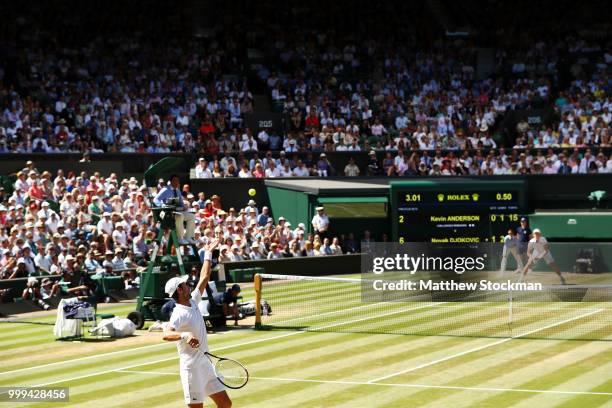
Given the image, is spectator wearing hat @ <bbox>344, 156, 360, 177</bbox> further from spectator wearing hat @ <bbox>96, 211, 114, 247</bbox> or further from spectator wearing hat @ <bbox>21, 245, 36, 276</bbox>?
spectator wearing hat @ <bbox>21, 245, 36, 276</bbox>

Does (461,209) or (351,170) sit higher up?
(351,170)

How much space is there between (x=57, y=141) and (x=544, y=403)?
25103 mm

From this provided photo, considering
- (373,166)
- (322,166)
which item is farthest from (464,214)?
(322,166)

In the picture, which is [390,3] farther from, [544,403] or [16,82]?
[544,403]

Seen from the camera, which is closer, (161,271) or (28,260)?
(161,271)

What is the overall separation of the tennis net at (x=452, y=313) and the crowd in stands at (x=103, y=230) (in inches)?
115

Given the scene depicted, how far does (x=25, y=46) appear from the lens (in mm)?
43531

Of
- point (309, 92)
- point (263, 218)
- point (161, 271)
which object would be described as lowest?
point (161, 271)

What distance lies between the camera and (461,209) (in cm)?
3391

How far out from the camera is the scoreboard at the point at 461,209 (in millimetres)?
33844

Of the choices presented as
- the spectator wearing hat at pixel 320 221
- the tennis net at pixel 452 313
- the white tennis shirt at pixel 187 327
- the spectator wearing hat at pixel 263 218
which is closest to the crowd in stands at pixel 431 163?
the spectator wearing hat at pixel 263 218

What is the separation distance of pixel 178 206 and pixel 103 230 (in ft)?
26.4

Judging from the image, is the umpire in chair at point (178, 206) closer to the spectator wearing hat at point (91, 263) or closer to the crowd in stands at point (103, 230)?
the crowd in stands at point (103, 230)

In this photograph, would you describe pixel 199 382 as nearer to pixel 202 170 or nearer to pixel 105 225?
pixel 105 225
